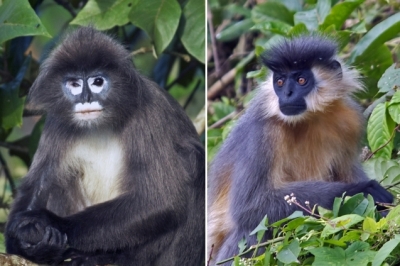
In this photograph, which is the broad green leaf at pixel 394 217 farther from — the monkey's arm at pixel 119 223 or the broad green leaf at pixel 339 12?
the broad green leaf at pixel 339 12

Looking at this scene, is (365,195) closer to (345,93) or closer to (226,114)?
(345,93)

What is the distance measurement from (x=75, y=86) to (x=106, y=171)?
0.38 meters

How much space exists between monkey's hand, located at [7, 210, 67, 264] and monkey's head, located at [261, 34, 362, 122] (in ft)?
3.15

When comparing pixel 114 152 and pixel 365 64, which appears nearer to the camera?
pixel 114 152

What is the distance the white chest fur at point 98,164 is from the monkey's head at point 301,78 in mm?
647

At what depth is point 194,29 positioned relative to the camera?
10.5ft

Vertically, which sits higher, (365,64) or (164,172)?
(365,64)

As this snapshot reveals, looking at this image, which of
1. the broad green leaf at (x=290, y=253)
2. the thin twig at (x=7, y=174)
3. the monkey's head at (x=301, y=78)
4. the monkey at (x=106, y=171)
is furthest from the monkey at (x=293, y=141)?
the thin twig at (x=7, y=174)

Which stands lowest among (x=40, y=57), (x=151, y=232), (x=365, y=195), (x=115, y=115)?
(x=151, y=232)

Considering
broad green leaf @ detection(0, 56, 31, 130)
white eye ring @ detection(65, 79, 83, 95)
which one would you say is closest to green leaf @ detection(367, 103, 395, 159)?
white eye ring @ detection(65, 79, 83, 95)

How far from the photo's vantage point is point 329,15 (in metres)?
3.81

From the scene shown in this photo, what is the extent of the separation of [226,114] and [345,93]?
3.81ft

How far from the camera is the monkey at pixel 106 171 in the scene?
2883 mm

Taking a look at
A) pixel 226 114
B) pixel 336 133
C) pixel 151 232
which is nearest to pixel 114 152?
pixel 151 232
